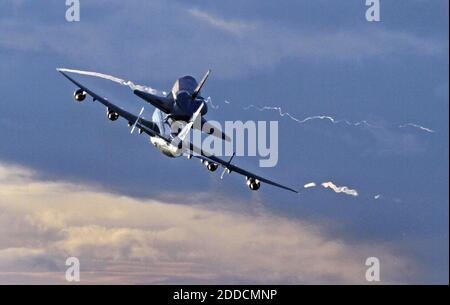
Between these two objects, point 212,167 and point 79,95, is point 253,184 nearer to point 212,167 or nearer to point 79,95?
point 212,167

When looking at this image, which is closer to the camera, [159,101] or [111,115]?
[159,101]

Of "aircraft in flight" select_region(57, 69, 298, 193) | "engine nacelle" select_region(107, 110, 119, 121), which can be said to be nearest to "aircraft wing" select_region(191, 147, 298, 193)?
"aircraft in flight" select_region(57, 69, 298, 193)

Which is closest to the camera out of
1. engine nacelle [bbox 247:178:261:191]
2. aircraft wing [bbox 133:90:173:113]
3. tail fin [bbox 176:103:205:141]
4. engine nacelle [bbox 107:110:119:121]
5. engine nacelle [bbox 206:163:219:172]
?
tail fin [bbox 176:103:205:141]

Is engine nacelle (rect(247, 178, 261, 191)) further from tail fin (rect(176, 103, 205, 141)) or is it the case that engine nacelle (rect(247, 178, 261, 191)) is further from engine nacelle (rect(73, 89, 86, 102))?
engine nacelle (rect(73, 89, 86, 102))

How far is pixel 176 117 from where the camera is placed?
7485 inches

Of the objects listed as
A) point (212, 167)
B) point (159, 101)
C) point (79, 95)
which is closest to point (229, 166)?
point (212, 167)

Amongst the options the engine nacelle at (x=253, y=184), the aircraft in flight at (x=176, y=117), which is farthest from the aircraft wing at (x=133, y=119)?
the engine nacelle at (x=253, y=184)

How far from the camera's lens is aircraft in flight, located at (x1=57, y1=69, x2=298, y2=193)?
187 meters

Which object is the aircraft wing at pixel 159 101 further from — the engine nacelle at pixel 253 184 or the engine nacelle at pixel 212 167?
the engine nacelle at pixel 253 184

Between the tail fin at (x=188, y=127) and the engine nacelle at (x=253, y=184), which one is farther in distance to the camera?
the engine nacelle at (x=253, y=184)

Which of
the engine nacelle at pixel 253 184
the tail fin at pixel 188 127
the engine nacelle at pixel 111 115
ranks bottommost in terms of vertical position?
the engine nacelle at pixel 253 184

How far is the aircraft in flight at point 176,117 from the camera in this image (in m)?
187
